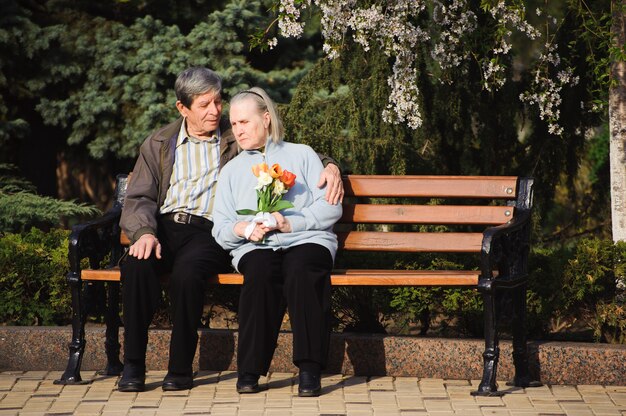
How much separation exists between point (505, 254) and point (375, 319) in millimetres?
1106

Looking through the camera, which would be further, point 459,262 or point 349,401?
point 459,262

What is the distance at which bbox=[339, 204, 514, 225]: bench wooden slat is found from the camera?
589 cm

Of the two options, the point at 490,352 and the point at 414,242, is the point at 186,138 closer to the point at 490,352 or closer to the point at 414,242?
the point at 414,242

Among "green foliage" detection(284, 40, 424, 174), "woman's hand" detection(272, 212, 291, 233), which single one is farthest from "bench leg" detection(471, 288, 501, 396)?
"green foliage" detection(284, 40, 424, 174)

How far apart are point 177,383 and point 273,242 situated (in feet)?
2.70

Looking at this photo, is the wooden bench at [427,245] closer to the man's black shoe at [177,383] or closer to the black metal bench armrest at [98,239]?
the black metal bench armrest at [98,239]

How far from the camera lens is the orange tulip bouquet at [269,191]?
5.50m

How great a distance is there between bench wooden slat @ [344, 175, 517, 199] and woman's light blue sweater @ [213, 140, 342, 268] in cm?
37

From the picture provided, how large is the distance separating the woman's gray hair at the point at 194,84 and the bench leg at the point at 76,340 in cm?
109

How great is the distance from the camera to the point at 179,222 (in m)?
5.93

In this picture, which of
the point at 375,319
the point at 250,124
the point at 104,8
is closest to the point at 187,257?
the point at 250,124

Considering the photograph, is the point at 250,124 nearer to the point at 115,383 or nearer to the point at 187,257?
the point at 187,257

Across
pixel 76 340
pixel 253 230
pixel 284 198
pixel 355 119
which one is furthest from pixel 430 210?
pixel 76 340

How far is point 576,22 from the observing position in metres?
6.86
